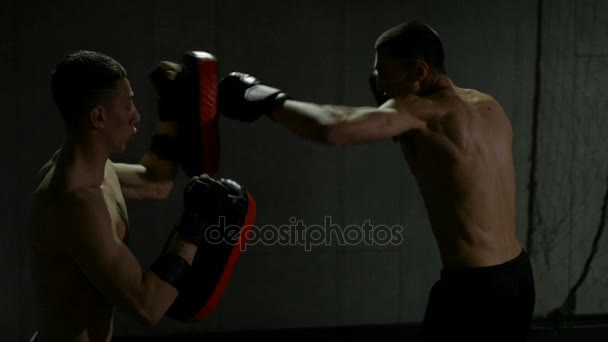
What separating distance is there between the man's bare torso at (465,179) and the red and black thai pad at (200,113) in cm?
67

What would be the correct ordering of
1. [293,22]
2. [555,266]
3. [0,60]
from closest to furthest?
1. [0,60]
2. [293,22]
3. [555,266]

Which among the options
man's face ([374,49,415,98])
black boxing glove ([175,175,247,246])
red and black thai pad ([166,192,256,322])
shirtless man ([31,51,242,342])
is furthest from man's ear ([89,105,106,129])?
man's face ([374,49,415,98])

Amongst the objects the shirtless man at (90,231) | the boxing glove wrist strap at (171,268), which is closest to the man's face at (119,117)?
the shirtless man at (90,231)

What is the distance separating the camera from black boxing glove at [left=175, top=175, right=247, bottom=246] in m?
1.84

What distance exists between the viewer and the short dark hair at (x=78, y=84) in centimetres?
177

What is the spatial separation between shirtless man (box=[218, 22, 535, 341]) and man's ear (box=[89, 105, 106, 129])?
474mm

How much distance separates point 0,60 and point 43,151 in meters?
0.49

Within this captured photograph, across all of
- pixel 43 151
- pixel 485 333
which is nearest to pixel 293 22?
pixel 43 151

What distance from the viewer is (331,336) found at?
12.4 feet

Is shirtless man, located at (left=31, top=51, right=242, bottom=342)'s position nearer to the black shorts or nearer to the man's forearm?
the man's forearm

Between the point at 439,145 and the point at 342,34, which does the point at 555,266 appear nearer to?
the point at 342,34

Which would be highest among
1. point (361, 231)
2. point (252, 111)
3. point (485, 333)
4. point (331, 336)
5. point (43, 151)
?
point (252, 111)

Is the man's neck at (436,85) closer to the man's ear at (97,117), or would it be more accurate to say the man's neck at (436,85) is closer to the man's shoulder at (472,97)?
the man's shoulder at (472,97)

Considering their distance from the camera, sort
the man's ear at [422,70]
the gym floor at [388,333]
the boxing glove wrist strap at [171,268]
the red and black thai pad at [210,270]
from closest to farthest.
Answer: the boxing glove wrist strap at [171,268], the red and black thai pad at [210,270], the man's ear at [422,70], the gym floor at [388,333]
